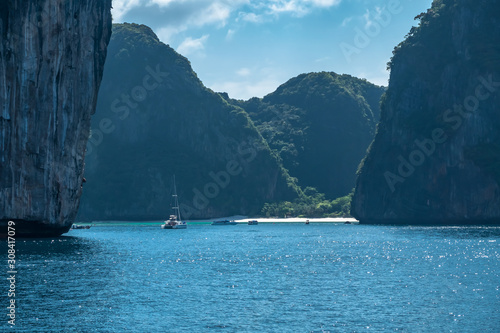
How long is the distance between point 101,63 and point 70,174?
81.1ft

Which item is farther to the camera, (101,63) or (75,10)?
(101,63)

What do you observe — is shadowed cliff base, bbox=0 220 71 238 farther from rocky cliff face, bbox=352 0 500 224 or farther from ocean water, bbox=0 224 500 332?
rocky cliff face, bbox=352 0 500 224

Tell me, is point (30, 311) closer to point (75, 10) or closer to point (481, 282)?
point (481, 282)

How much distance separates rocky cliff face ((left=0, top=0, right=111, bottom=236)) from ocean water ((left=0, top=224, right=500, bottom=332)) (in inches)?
393

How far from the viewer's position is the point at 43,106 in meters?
92.7

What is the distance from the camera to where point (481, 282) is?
57.2 metres

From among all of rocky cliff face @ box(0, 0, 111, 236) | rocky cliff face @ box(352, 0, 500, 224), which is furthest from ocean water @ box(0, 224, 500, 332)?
rocky cliff face @ box(352, 0, 500, 224)

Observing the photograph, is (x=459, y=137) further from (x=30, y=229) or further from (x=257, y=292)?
(x=257, y=292)

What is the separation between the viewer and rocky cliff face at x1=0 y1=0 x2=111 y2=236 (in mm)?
87375

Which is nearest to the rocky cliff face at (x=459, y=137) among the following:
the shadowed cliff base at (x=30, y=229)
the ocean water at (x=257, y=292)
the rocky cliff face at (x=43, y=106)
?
the ocean water at (x=257, y=292)

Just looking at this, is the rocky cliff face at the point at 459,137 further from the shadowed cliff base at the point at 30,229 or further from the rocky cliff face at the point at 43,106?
the shadowed cliff base at the point at 30,229

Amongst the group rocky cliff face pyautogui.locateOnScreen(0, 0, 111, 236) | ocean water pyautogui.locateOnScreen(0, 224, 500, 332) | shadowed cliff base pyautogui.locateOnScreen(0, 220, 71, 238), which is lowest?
ocean water pyautogui.locateOnScreen(0, 224, 500, 332)

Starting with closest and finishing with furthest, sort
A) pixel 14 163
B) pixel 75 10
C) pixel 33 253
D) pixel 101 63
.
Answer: pixel 33 253 → pixel 14 163 → pixel 75 10 → pixel 101 63

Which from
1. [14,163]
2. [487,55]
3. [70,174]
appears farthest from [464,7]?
[14,163]
